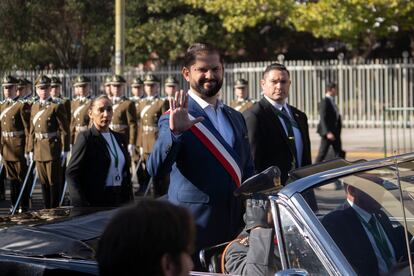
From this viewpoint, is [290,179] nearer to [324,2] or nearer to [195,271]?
[195,271]

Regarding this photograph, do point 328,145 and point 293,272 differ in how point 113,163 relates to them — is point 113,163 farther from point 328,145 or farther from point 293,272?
point 328,145

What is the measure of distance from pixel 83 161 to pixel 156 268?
4732 mm

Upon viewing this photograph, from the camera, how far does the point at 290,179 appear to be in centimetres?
437

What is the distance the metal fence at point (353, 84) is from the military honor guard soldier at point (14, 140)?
11.3m

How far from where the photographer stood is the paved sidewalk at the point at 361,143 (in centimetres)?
Result: 1892

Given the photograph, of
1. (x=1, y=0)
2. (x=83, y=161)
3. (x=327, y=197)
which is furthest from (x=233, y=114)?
(x=1, y=0)

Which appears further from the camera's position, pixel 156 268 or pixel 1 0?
pixel 1 0

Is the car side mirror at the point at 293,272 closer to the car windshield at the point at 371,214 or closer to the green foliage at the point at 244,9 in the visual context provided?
the car windshield at the point at 371,214

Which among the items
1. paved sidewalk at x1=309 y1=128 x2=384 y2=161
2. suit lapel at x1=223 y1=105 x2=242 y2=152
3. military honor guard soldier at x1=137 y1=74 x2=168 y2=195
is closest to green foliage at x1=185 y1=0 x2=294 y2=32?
paved sidewalk at x1=309 y1=128 x2=384 y2=161

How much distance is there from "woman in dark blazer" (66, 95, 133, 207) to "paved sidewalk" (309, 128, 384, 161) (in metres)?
11.3

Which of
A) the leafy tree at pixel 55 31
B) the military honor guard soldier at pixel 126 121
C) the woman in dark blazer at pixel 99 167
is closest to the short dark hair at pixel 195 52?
the woman in dark blazer at pixel 99 167

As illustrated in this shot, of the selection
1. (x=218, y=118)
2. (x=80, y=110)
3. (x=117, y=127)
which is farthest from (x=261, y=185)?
(x=117, y=127)

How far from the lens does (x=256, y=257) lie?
4.11 metres

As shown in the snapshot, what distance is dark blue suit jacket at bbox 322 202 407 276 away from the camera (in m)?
3.90
